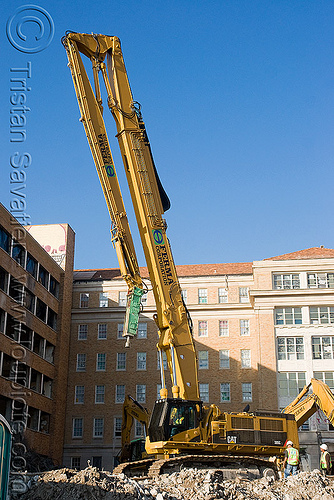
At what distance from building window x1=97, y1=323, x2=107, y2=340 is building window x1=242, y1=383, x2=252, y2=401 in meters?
12.2

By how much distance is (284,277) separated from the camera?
1887 inches

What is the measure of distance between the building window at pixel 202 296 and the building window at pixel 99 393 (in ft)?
35.5

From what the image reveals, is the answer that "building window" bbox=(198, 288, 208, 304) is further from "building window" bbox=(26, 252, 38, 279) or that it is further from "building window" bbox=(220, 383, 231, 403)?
"building window" bbox=(26, 252, 38, 279)

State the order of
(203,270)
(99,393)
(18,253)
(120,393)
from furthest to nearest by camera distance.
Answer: (203,270) → (99,393) → (120,393) → (18,253)

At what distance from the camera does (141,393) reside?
1913 inches

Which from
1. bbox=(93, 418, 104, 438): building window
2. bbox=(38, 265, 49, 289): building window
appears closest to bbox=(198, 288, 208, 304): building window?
bbox=(93, 418, 104, 438): building window

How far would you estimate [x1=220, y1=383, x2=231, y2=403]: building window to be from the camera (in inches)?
1865

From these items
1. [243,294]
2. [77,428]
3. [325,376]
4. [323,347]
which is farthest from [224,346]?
[77,428]

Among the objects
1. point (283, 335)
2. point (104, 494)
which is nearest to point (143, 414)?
point (104, 494)

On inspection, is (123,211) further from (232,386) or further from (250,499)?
(232,386)

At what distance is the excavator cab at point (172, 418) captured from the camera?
19766 mm

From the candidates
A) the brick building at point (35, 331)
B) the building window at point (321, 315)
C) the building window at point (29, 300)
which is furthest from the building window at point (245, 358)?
the building window at point (29, 300)

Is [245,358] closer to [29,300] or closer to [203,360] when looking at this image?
[203,360]

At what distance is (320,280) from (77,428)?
22520 millimetres
